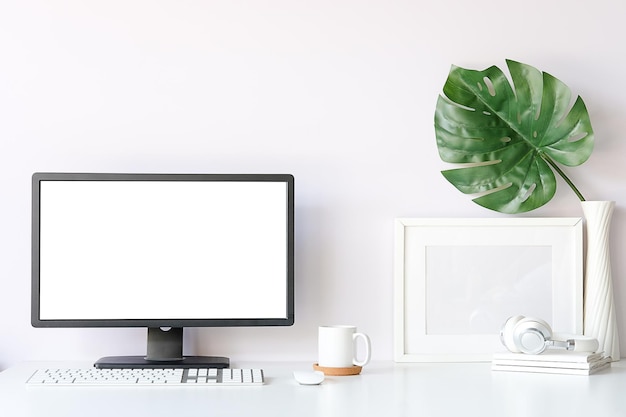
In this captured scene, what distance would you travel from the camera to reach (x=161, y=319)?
1.80 metres

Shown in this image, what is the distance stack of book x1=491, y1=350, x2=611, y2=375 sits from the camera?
5.71 feet

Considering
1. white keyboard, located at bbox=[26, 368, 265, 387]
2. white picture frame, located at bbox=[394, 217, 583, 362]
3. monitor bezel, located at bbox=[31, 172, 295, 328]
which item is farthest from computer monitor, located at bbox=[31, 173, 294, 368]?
white picture frame, located at bbox=[394, 217, 583, 362]

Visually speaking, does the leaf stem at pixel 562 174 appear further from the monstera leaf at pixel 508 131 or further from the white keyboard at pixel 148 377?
the white keyboard at pixel 148 377

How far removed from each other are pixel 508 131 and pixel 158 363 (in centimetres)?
98

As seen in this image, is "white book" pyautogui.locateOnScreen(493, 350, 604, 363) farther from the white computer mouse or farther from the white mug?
the white computer mouse

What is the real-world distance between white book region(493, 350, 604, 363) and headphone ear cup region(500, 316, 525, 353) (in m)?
0.02

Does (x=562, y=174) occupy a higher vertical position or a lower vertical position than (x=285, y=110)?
lower

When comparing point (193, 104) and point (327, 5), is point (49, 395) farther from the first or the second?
point (327, 5)

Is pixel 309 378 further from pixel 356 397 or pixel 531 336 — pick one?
pixel 531 336

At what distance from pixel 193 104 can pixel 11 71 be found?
0.43 metres

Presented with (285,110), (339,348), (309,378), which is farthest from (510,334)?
(285,110)

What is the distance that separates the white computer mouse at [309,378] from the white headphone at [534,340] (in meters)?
0.45

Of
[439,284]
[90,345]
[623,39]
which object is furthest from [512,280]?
[90,345]

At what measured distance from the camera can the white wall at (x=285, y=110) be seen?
1926mm
